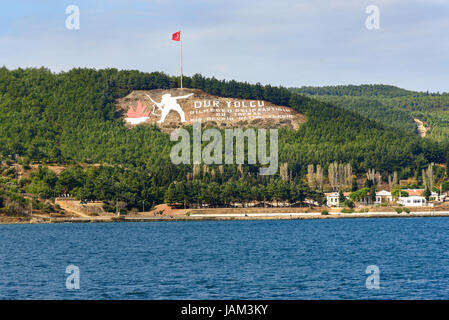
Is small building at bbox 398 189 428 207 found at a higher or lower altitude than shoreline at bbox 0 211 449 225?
higher

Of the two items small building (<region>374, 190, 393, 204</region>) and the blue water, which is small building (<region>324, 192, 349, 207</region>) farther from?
the blue water

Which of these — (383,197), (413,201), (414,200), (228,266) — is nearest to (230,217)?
(383,197)

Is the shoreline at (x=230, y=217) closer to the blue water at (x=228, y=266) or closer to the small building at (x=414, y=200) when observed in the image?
the small building at (x=414, y=200)

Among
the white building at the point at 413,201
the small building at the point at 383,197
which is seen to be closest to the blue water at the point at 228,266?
the white building at the point at 413,201

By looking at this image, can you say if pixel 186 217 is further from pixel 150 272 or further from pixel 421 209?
pixel 150 272

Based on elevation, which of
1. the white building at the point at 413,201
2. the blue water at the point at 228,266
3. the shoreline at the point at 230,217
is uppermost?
the blue water at the point at 228,266

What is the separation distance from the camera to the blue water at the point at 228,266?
46.8 meters

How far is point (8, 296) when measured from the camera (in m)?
45.1

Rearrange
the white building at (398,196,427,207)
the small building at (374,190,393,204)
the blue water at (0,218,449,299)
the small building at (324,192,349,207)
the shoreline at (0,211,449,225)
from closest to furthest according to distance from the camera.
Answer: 1. the blue water at (0,218,449,299)
2. the shoreline at (0,211,449,225)
3. the white building at (398,196,427,207)
4. the small building at (324,192,349,207)
5. the small building at (374,190,393,204)

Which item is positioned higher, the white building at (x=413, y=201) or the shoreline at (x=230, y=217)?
the white building at (x=413, y=201)

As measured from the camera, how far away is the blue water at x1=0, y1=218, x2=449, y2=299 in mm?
46781

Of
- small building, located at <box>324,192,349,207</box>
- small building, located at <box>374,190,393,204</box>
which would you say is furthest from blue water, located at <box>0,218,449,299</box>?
small building, located at <box>374,190,393,204</box>

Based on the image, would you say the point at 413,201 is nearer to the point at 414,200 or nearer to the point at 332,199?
the point at 414,200

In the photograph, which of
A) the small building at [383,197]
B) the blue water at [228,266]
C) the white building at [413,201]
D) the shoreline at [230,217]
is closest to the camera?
the blue water at [228,266]
